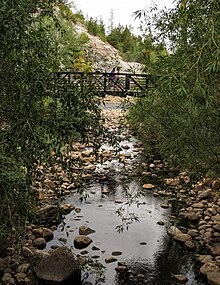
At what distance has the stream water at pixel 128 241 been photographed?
4.30 m

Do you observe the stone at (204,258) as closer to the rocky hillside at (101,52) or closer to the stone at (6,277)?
the stone at (6,277)

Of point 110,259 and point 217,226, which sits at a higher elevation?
point 217,226

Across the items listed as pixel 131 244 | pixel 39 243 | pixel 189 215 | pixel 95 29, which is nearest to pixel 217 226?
pixel 189 215

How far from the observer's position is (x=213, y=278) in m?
4.13

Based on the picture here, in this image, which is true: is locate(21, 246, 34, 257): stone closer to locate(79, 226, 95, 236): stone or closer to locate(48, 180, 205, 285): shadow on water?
locate(48, 180, 205, 285): shadow on water

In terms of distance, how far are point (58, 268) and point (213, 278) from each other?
61.1 inches

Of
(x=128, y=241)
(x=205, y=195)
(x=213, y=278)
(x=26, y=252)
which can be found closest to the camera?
(x=213, y=278)

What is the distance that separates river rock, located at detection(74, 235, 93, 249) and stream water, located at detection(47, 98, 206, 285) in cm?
5

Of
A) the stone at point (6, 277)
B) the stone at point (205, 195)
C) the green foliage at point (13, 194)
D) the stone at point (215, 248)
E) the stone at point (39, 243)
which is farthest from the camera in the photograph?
the stone at point (205, 195)

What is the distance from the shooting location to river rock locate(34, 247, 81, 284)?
407 centimetres

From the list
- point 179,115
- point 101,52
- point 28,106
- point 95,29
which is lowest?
point 179,115

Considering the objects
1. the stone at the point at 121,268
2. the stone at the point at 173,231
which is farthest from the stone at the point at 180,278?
the stone at the point at 173,231

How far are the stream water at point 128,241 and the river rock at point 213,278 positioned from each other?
12 cm

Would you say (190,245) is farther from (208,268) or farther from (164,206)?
(164,206)
